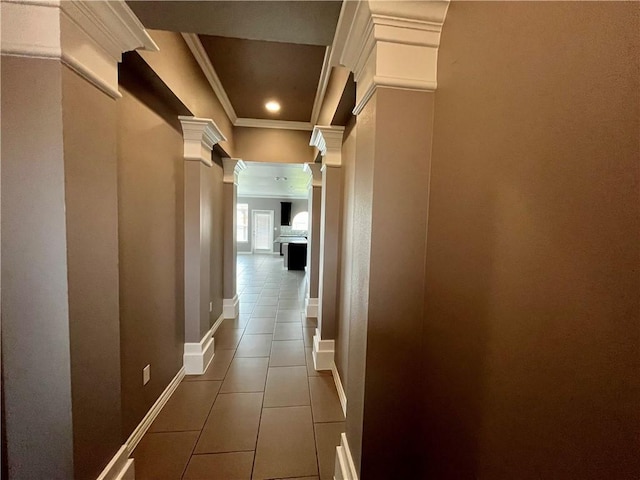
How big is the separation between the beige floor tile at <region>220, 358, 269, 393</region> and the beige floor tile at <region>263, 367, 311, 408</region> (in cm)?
8

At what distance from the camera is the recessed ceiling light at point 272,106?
10.3ft

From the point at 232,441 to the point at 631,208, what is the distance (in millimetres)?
2196

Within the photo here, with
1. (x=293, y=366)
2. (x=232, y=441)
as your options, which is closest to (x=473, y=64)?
(x=232, y=441)

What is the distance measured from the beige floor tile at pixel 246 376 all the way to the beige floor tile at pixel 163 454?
0.54m

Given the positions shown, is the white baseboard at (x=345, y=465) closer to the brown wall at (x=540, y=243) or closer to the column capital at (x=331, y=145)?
the brown wall at (x=540, y=243)

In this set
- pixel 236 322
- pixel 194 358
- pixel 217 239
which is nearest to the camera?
pixel 194 358

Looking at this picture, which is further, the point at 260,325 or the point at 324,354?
the point at 260,325

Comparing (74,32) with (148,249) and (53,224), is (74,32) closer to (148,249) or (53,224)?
(53,224)

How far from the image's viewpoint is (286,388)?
7.68 ft

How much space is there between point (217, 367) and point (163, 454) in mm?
1008

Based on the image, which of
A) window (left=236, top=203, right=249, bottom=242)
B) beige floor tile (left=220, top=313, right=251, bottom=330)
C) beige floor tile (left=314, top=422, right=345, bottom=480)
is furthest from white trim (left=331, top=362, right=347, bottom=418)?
window (left=236, top=203, right=249, bottom=242)

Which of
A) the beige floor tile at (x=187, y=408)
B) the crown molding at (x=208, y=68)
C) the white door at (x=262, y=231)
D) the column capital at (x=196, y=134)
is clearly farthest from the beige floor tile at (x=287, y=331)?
the white door at (x=262, y=231)

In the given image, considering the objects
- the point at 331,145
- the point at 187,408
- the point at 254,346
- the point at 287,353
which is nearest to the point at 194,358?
the point at 187,408

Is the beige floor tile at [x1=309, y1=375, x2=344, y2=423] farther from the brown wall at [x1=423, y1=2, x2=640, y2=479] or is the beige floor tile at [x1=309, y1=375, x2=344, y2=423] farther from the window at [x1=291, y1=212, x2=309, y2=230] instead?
the window at [x1=291, y1=212, x2=309, y2=230]
